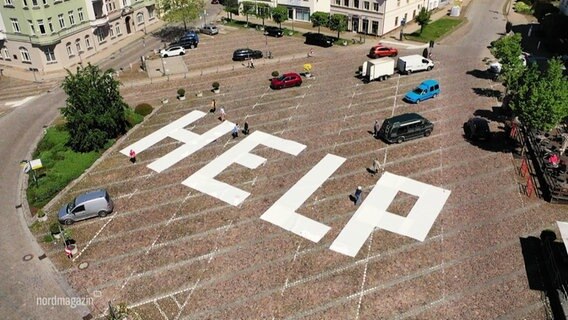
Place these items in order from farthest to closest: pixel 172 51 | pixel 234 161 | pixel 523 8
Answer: pixel 523 8 → pixel 172 51 → pixel 234 161

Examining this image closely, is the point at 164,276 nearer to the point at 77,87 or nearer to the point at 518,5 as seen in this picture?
the point at 77,87

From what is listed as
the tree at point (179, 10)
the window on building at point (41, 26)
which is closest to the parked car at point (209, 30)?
the tree at point (179, 10)

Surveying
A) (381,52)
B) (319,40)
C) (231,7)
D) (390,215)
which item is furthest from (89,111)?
(231,7)

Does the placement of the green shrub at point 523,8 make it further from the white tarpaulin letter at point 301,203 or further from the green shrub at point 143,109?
the green shrub at point 143,109

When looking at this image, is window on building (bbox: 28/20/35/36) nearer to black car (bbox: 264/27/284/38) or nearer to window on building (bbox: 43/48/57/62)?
window on building (bbox: 43/48/57/62)

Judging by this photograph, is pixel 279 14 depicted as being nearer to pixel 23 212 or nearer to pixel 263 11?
pixel 263 11

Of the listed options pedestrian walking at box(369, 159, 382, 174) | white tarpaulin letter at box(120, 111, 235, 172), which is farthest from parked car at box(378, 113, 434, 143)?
white tarpaulin letter at box(120, 111, 235, 172)

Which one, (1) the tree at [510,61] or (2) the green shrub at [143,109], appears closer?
(1) the tree at [510,61]
